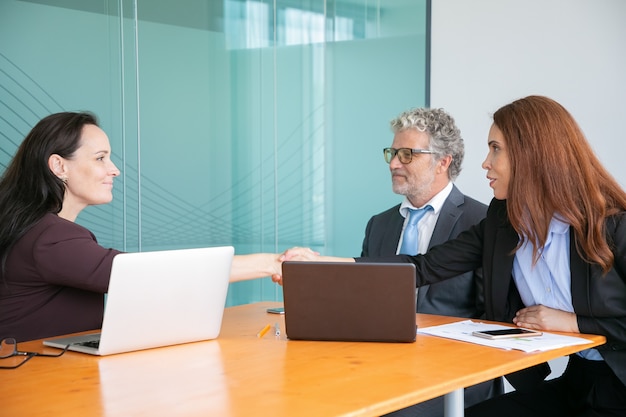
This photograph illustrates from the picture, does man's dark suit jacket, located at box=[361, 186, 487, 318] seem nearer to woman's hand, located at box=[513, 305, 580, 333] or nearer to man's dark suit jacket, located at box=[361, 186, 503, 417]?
man's dark suit jacket, located at box=[361, 186, 503, 417]

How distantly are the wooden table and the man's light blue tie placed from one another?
1136 millimetres

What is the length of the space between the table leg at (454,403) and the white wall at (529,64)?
317cm

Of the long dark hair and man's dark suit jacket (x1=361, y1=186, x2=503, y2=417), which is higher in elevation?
the long dark hair

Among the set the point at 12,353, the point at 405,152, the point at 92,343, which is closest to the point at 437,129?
the point at 405,152

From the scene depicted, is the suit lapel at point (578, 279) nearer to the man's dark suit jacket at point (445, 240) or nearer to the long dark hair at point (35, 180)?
the man's dark suit jacket at point (445, 240)

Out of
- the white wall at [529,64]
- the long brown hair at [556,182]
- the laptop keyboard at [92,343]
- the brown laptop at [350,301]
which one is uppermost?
the white wall at [529,64]

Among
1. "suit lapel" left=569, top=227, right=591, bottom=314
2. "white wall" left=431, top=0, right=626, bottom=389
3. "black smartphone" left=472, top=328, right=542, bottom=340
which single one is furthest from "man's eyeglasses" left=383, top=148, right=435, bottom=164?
"white wall" left=431, top=0, right=626, bottom=389

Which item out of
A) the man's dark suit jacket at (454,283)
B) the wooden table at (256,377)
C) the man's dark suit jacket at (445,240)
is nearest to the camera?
the wooden table at (256,377)

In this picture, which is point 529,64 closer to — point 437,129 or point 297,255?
point 437,129

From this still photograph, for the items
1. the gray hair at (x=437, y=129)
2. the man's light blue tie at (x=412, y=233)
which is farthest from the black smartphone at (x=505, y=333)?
the gray hair at (x=437, y=129)

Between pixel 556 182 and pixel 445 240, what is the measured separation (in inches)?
34.8

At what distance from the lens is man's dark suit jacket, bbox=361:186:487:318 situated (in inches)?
138

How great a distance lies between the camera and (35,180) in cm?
294

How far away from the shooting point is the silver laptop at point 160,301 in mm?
2291
